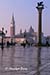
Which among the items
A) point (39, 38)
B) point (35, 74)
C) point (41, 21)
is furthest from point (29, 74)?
point (41, 21)

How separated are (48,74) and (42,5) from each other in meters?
84.9

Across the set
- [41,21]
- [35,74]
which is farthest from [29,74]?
[41,21]

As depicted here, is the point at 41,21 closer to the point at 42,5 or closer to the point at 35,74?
the point at 42,5

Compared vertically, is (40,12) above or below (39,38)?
above

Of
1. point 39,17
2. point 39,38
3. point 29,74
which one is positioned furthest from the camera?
point 39,17

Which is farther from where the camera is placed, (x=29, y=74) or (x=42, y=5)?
(x=42, y=5)

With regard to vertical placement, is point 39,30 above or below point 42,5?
below

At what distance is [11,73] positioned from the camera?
11703 mm

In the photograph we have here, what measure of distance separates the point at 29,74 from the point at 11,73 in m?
0.79

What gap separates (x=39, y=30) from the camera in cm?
9212

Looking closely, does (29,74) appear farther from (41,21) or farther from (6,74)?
(41,21)

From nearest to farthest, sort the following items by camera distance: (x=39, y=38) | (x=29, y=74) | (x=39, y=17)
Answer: (x=29, y=74)
(x=39, y=38)
(x=39, y=17)

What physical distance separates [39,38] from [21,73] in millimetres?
78673

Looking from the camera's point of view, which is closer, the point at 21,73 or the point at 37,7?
the point at 21,73
